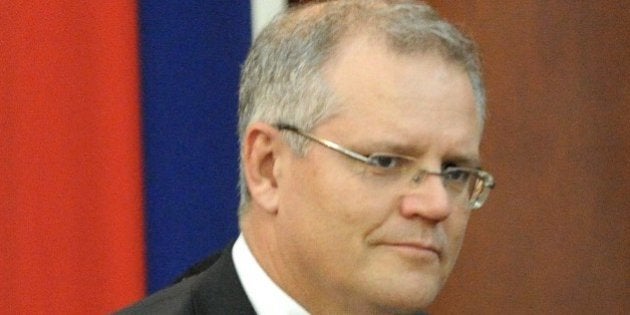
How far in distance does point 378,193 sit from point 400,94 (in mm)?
127

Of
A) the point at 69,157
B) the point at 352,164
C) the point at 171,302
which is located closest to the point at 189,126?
the point at 69,157

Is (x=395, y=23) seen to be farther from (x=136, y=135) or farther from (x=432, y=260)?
(x=136, y=135)

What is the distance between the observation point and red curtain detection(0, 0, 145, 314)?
239 cm

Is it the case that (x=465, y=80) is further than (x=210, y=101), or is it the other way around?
(x=210, y=101)

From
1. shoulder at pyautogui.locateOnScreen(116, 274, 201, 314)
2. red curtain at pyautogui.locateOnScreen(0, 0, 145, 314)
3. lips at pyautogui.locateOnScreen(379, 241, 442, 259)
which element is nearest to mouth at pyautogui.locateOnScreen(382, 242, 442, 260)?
lips at pyautogui.locateOnScreen(379, 241, 442, 259)

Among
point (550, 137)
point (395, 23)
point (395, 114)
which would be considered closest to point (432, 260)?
point (395, 114)

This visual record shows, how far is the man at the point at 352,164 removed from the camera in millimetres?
1654

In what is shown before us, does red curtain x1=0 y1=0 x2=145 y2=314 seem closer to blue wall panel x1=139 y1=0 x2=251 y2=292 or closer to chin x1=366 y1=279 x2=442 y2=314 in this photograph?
blue wall panel x1=139 y1=0 x2=251 y2=292

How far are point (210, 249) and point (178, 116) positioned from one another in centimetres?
27

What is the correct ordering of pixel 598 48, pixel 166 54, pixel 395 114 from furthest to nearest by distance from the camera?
pixel 598 48
pixel 166 54
pixel 395 114

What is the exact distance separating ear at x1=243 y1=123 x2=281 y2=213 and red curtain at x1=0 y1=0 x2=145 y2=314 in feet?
2.55

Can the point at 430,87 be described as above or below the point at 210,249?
above

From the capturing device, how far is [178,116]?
2.56m

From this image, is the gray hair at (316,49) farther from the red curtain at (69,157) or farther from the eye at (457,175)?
the red curtain at (69,157)
